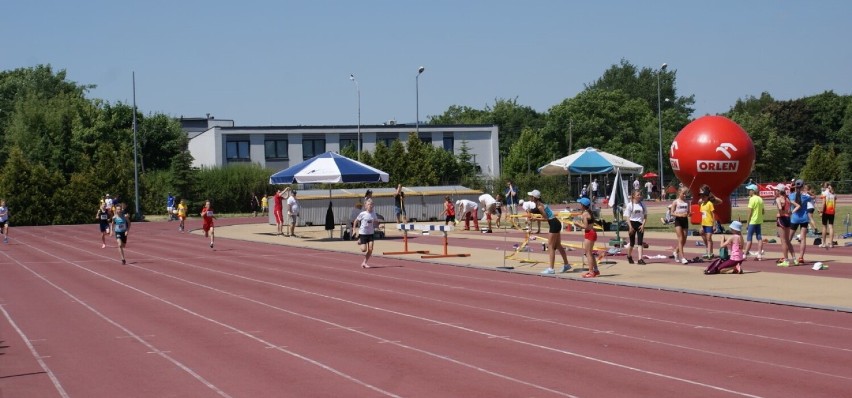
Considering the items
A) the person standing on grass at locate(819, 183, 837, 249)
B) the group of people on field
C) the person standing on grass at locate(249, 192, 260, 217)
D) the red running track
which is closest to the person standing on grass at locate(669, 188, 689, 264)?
the group of people on field

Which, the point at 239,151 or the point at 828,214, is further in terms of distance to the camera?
the point at 239,151

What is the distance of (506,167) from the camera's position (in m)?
103

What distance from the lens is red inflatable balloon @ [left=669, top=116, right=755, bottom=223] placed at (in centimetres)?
3628

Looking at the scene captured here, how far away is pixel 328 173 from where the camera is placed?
1436 inches

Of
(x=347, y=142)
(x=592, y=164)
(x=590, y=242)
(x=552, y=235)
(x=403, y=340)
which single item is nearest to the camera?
(x=403, y=340)

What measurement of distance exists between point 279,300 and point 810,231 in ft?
63.1

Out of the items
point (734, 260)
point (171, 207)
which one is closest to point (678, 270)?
point (734, 260)

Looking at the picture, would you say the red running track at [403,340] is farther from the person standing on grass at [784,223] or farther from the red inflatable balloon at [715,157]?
the red inflatable balloon at [715,157]

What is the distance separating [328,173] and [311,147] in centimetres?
5006

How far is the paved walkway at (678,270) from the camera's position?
17.5 metres

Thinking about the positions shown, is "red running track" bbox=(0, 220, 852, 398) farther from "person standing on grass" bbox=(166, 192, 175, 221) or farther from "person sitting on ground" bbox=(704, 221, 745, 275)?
"person standing on grass" bbox=(166, 192, 175, 221)

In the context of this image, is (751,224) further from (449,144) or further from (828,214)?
(449,144)

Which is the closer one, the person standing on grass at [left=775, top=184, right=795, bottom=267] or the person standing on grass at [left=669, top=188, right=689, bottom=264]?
the person standing on grass at [left=775, top=184, right=795, bottom=267]

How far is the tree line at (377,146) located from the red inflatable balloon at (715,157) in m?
30.5
